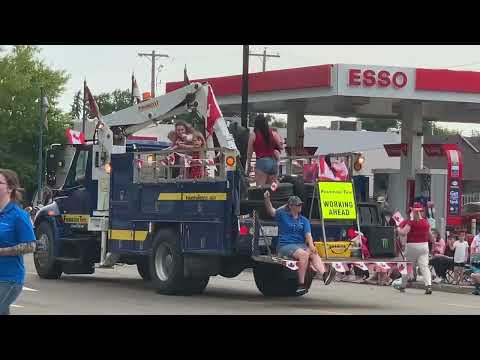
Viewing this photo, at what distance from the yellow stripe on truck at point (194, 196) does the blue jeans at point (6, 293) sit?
758 centimetres

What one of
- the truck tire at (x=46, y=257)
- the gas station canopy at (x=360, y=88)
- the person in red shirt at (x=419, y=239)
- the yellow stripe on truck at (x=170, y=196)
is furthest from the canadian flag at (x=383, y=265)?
the gas station canopy at (x=360, y=88)

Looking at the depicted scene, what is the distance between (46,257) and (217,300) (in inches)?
191

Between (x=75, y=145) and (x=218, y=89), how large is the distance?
554 inches

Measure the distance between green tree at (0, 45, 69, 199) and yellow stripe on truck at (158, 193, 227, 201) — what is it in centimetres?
4731

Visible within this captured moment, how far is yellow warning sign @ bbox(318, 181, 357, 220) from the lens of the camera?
16.5 meters

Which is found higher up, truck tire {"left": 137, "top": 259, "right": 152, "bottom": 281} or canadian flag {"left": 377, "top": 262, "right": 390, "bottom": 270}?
canadian flag {"left": 377, "top": 262, "right": 390, "bottom": 270}

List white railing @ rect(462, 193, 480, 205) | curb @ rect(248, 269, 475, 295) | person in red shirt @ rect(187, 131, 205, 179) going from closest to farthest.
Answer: person in red shirt @ rect(187, 131, 205, 179)
curb @ rect(248, 269, 475, 295)
white railing @ rect(462, 193, 480, 205)

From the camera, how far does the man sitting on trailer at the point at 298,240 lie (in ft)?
51.3

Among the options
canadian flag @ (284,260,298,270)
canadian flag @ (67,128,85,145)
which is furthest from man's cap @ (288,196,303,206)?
canadian flag @ (67,128,85,145)

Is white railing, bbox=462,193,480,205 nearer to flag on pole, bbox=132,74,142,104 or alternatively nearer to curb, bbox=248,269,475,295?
curb, bbox=248,269,475,295

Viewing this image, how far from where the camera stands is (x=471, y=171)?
5825 cm

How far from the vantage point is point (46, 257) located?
2034 centimetres
